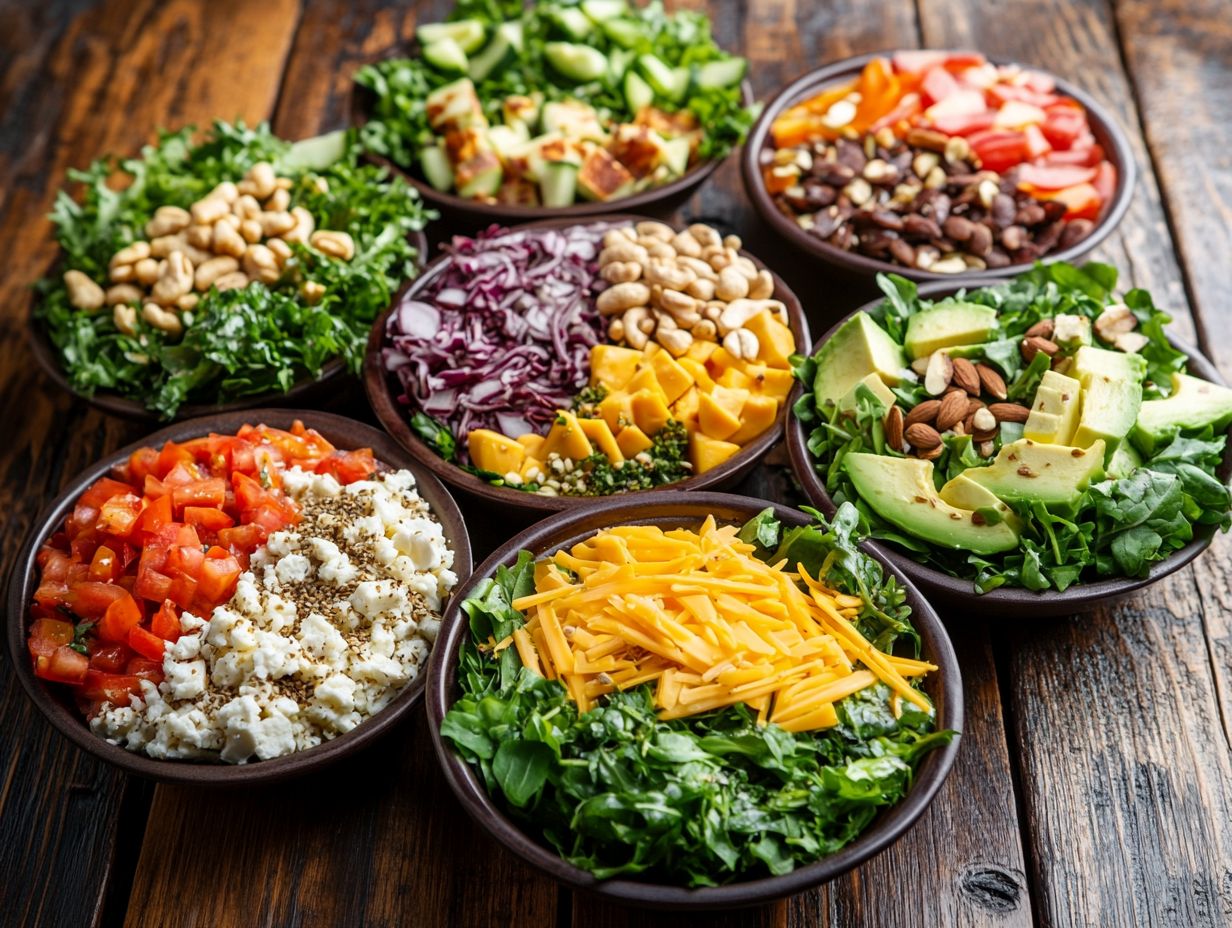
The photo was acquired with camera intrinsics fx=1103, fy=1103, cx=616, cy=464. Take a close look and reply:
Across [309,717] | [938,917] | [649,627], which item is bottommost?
[938,917]

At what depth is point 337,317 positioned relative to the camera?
3225 millimetres

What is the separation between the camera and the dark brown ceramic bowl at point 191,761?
2312 millimetres

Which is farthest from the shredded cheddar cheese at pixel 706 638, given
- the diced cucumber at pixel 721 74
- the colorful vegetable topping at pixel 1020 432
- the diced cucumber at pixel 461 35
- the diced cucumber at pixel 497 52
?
the diced cucumber at pixel 461 35

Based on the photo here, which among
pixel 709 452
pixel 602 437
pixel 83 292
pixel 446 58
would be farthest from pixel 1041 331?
pixel 83 292

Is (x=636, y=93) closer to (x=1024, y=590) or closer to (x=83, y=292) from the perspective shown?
(x=83, y=292)

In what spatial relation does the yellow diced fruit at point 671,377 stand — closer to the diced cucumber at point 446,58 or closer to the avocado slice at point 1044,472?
the avocado slice at point 1044,472

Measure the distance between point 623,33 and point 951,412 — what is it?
219 centimetres

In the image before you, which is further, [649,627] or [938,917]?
[938,917]

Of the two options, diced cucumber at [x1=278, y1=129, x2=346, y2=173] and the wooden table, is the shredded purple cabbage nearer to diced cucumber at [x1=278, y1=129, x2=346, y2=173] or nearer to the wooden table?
the wooden table

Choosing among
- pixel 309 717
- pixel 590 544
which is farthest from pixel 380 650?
pixel 590 544

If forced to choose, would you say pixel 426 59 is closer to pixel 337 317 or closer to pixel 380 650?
pixel 337 317

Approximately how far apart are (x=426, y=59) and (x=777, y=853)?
10.5 feet

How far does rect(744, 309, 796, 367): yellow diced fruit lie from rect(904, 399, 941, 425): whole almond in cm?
41

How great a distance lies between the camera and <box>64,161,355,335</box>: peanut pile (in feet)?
10.5
